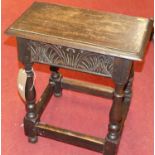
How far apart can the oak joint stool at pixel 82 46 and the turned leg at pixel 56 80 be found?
1.04ft

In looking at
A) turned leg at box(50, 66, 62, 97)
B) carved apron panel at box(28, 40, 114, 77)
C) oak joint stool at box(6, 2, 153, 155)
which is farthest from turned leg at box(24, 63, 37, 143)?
turned leg at box(50, 66, 62, 97)

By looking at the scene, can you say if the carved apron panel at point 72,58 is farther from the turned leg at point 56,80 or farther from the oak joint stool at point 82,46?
the turned leg at point 56,80

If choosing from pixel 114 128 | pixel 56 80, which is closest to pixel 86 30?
pixel 114 128

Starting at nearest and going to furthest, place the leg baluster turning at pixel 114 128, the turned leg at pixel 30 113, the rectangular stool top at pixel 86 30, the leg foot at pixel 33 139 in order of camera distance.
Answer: the rectangular stool top at pixel 86 30, the leg baluster turning at pixel 114 128, the turned leg at pixel 30 113, the leg foot at pixel 33 139

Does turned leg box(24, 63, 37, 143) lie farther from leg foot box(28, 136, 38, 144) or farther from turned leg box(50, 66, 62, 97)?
turned leg box(50, 66, 62, 97)

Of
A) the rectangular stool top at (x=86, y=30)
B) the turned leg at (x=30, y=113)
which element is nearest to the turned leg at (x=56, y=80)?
the turned leg at (x=30, y=113)

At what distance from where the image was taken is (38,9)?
147 centimetres

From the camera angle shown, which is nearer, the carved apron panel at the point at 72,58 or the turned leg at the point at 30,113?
the carved apron panel at the point at 72,58

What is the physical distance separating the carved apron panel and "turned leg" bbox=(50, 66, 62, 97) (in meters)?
0.47

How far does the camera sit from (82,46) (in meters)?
1.21

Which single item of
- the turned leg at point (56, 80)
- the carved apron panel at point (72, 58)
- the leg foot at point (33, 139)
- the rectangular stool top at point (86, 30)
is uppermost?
the rectangular stool top at point (86, 30)

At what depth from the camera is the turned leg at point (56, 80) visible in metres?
1.83

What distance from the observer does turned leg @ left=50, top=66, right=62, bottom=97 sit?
5.99 feet

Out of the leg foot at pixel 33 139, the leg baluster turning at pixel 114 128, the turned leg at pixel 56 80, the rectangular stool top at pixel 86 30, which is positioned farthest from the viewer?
the turned leg at pixel 56 80
